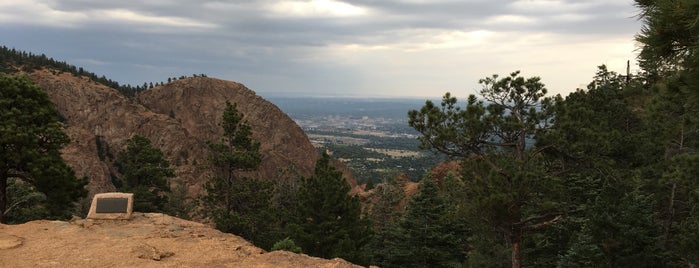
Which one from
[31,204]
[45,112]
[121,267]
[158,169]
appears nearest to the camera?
[121,267]

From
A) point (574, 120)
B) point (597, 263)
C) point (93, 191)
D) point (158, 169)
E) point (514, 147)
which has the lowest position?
point (93, 191)

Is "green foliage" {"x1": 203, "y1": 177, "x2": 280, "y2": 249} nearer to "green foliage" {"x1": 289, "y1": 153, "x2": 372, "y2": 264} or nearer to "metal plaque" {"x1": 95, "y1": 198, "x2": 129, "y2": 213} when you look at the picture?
"green foliage" {"x1": 289, "y1": 153, "x2": 372, "y2": 264}

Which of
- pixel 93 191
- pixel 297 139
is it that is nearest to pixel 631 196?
pixel 93 191

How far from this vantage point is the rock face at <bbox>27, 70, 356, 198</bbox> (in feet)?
270

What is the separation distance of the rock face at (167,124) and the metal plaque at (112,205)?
48409mm

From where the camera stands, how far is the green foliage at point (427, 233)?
30031mm

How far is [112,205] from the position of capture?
52.3 ft

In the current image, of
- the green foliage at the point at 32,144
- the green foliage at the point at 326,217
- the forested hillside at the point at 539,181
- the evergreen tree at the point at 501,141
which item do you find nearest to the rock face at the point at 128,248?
the green foliage at the point at 32,144

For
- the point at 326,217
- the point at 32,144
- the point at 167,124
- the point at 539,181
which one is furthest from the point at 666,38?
the point at 167,124

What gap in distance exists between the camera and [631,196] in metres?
19.3

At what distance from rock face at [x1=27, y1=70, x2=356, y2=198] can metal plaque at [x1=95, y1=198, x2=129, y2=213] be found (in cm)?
4841

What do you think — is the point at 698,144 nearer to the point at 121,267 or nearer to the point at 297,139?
the point at 121,267

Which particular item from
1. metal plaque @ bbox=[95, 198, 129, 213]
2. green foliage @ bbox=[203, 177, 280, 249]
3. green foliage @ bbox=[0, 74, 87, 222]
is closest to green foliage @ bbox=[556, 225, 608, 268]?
metal plaque @ bbox=[95, 198, 129, 213]

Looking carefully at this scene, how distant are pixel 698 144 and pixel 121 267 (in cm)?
2447
